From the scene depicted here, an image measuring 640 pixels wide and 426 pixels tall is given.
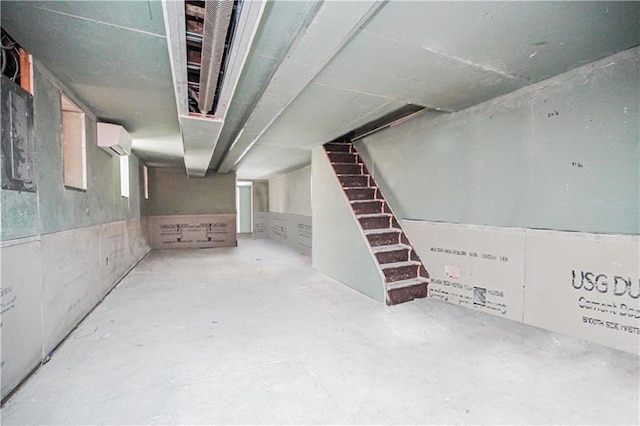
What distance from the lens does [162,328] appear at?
2.33 metres

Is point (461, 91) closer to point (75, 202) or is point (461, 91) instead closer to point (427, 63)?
point (427, 63)

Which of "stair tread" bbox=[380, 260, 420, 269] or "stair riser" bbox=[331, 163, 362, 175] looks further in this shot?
"stair riser" bbox=[331, 163, 362, 175]

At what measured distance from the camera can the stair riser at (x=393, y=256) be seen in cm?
319

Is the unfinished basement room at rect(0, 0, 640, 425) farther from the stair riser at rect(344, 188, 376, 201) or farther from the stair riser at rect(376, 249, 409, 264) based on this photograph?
the stair riser at rect(344, 188, 376, 201)

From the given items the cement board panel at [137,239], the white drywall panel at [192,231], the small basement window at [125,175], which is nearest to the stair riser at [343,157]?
the small basement window at [125,175]

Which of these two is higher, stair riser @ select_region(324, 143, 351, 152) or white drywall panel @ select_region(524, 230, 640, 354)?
stair riser @ select_region(324, 143, 351, 152)

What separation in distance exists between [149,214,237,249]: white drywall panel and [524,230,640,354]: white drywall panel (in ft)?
21.3

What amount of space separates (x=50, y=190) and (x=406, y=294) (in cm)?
315

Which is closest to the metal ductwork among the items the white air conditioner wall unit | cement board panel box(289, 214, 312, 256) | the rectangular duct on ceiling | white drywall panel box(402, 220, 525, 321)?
the white air conditioner wall unit

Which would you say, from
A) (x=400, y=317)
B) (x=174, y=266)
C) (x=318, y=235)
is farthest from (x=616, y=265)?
(x=174, y=266)

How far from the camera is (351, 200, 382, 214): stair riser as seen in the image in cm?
363

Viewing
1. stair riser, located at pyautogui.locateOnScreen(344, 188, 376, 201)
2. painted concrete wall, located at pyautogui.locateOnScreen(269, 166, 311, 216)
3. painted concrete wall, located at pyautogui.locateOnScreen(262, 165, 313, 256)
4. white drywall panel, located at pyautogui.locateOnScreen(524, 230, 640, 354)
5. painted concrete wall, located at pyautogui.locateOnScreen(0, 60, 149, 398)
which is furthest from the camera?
painted concrete wall, located at pyautogui.locateOnScreen(269, 166, 311, 216)

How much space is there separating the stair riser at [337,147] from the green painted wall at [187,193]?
13.2ft

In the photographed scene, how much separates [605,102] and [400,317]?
7.17ft
